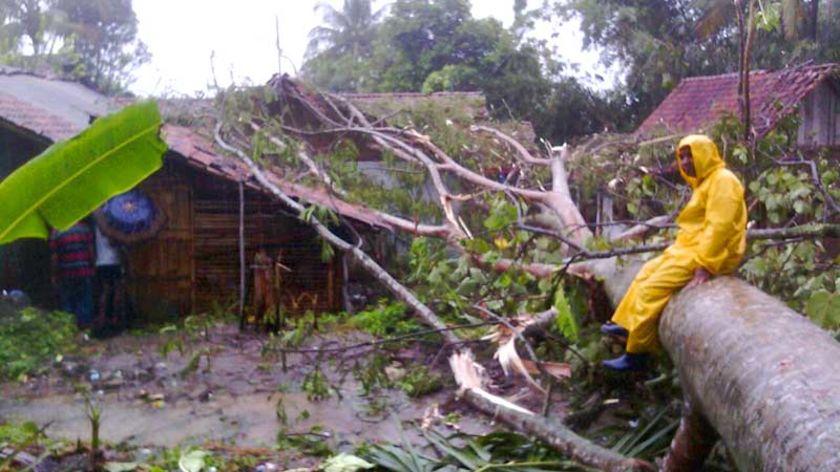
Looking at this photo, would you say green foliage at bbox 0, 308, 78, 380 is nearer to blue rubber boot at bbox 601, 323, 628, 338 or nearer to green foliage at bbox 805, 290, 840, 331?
blue rubber boot at bbox 601, 323, 628, 338

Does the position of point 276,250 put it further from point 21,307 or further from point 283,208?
point 21,307

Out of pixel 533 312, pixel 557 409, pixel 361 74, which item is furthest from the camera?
pixel 361 74

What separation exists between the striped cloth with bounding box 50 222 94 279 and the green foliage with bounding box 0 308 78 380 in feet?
1.60

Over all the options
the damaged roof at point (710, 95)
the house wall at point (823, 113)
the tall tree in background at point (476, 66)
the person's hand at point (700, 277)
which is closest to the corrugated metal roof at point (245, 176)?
the damaged roof at point (710, 95)

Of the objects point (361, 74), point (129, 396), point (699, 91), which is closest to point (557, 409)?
point (129, 396)

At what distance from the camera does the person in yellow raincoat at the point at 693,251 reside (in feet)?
15.3

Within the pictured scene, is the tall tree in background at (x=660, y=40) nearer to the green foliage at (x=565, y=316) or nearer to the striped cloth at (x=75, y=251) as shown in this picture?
the striped cloth at (x=75, y=251)

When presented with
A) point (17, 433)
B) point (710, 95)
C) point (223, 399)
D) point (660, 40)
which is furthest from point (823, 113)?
point (17, 433)

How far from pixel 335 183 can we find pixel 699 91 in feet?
30.0

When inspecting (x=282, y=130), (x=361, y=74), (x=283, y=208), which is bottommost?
(x=283, y=208)

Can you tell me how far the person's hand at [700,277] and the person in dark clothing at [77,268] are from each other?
749 centimetres

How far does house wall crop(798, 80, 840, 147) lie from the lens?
16.1m

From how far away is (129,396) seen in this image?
24.7ft

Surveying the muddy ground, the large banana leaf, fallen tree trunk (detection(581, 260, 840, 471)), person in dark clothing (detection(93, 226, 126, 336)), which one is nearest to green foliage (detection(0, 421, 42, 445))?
the muddy ground
